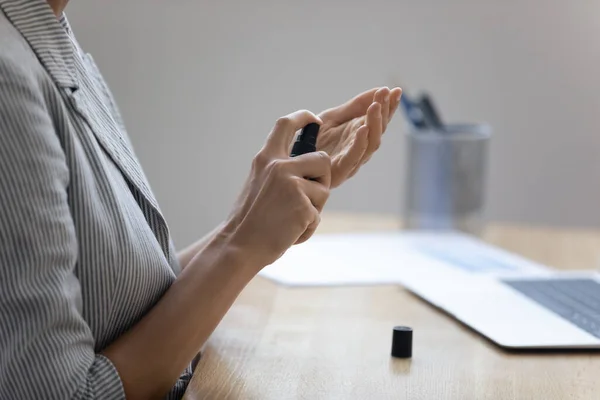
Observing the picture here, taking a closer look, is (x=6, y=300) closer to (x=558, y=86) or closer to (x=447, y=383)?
(x=447, y=383)

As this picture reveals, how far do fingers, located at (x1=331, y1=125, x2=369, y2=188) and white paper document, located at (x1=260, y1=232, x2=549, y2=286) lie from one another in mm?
318

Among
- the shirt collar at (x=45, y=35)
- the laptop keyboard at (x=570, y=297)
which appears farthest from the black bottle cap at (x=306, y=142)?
the laptop keyboard at (x=570, y=297)

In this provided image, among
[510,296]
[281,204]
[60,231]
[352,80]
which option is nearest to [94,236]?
[60,231]

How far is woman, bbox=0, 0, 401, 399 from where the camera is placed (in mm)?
732

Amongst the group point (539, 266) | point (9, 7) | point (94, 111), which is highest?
point (9, 7)

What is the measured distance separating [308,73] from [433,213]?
0.87 m

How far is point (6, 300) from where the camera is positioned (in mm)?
726

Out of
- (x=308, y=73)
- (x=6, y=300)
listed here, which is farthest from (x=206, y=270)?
(x=308, y=73)

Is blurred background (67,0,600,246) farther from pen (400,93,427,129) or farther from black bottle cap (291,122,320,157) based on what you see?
black bottle cap (291,122,320,157)

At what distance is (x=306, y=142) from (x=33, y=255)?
14.1 inches

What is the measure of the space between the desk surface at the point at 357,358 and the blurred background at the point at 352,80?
1222 mm

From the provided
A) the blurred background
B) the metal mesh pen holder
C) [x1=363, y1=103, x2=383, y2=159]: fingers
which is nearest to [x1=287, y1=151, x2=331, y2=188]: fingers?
Answer: [x1=363, y1=103, x2=383, y2=159]: fingers

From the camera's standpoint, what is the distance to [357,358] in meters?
0.96

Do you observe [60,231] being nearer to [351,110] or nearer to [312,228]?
[312,228]
